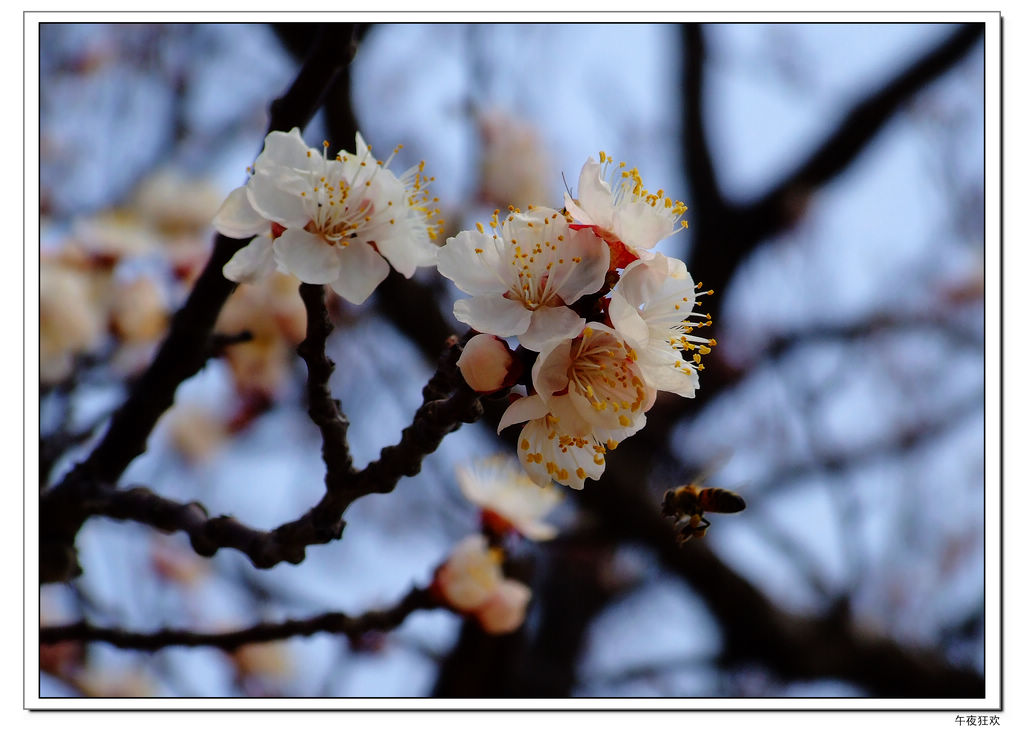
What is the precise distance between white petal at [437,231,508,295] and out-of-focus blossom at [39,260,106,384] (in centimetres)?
95

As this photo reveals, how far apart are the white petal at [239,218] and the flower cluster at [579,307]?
0.20 metres

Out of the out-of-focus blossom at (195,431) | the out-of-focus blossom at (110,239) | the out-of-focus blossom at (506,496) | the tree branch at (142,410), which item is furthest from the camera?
the out-of-focus blossom at (195,431)

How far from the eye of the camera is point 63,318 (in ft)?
4.73

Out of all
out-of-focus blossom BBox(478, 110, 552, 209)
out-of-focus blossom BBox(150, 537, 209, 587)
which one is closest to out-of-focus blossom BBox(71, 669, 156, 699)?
out-of-focus blossom BBox(150, 537, 209, 587)

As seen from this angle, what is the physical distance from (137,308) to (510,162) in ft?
4.95

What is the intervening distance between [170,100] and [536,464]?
237cm

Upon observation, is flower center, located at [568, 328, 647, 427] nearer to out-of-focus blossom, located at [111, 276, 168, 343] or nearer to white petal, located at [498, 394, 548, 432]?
white petal, located at [498, 394, 548, 432]

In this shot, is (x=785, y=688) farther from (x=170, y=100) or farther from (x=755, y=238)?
(x=170, y=100)

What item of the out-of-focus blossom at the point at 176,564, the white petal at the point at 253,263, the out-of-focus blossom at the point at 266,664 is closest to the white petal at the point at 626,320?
the white petal at the point at 253,263

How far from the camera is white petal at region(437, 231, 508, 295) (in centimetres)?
72

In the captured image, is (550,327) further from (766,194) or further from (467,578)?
(766,194)

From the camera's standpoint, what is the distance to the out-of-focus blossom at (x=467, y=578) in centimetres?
119

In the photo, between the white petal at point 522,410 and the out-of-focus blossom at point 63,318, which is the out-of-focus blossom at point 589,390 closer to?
the white petal at point 522,410
